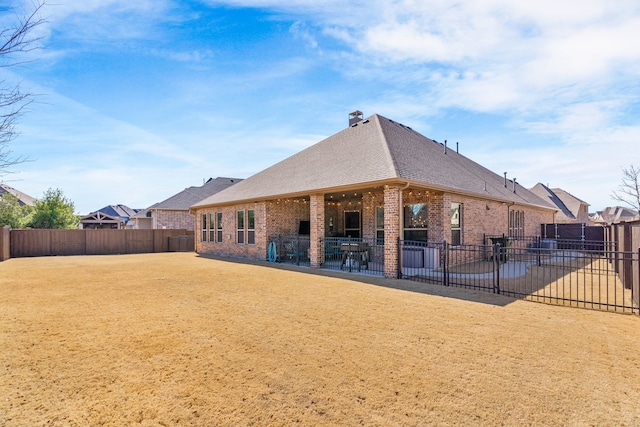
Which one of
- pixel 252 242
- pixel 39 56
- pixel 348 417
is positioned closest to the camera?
pixel 348 417

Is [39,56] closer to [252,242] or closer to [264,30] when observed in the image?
[264,30]

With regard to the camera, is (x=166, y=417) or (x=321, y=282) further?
(x=321, y=282)

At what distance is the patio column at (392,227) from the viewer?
10.2m

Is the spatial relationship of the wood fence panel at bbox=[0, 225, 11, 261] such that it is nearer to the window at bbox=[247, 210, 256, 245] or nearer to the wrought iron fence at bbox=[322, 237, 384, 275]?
the window at bbox=[247, 210, 256, 245]

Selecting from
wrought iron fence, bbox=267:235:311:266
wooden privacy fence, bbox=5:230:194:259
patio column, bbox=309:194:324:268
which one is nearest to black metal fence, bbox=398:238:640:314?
patio column, bbox=309:194:324:268

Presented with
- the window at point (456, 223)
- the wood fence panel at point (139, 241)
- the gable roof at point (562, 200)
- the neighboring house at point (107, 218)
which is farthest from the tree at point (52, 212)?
the gable roof at point (562, 200)

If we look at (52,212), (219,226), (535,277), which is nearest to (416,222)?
(535,277)

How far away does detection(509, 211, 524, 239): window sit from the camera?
18353 mm

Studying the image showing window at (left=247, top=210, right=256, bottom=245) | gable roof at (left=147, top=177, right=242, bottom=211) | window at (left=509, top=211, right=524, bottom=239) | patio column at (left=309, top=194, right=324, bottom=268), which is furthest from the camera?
gable roof at (left=147, top=177, right=242, bottom=211)

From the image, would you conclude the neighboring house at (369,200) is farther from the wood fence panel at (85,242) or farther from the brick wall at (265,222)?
the wood fence panel at (85,242)

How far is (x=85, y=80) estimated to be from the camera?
7.68 m

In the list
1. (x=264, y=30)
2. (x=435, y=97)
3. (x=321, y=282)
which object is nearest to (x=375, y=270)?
(x=321, y=282)

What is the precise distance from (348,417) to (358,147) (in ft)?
39.6

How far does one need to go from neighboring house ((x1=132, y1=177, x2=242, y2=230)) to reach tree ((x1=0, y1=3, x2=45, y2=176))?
88.8 ft
